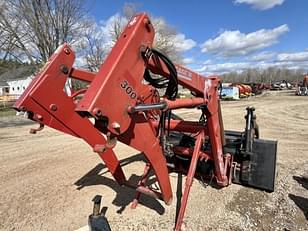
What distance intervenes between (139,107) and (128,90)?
0.16 m

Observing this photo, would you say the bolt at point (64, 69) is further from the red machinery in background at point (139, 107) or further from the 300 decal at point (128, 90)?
the 300 decal at point (128, 90)

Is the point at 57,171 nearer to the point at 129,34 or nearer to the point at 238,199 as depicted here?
the point at 238,199

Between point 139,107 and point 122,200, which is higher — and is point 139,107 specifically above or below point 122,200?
above

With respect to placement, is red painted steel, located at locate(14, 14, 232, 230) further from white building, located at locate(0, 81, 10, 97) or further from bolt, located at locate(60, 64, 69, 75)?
white building, located at locate(0, 81, 10, 97)

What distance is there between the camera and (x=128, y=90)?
2186 mm

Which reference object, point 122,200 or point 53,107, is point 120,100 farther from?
point 122,200

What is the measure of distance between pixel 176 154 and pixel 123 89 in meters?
2.44

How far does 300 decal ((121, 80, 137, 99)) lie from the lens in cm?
215

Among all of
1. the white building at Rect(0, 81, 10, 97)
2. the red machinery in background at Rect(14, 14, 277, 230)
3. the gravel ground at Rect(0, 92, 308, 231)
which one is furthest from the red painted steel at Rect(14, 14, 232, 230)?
the white building at Rect(0, 81, 10, 97)

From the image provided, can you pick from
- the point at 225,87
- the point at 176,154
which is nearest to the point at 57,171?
the point at 176,154

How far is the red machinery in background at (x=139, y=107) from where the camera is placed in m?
2.07

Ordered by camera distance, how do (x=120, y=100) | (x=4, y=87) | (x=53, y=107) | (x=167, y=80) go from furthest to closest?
(x=4, y=87)
(x=167, y=80)
(x=53, y=107)
(x=120, y=100)

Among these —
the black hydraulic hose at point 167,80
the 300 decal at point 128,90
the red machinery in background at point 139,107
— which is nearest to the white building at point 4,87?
the red machinery in background at point 139,107

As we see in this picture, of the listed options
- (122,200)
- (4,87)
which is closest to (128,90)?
(122,200)
